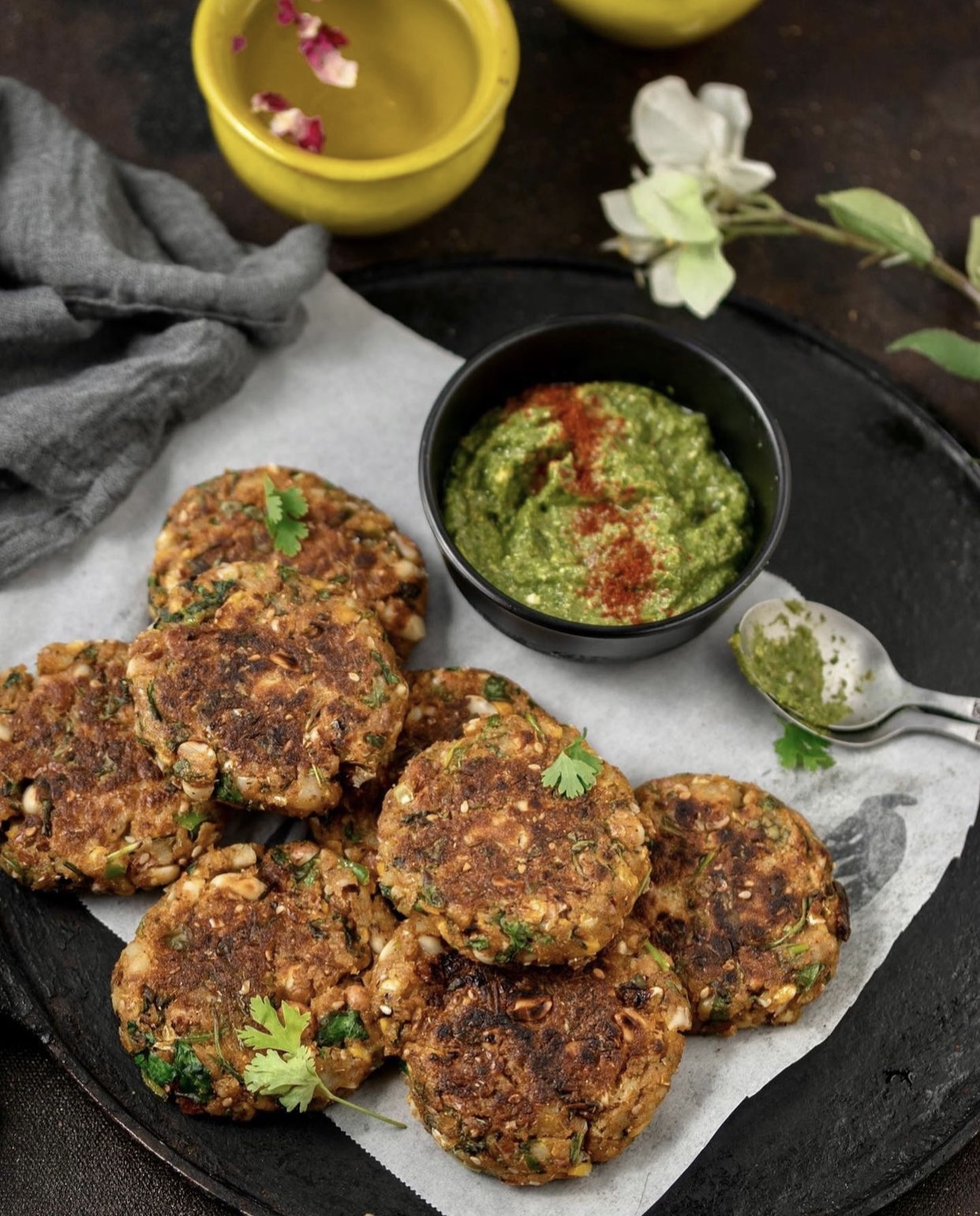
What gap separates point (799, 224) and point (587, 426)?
4.59ft

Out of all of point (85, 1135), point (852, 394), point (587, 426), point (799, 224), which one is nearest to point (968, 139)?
point (799, 224)

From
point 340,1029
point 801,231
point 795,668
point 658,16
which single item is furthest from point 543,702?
point 658,16

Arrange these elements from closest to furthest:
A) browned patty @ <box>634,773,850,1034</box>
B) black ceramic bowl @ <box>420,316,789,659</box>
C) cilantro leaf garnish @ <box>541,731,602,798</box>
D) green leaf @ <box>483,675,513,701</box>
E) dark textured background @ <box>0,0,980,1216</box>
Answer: cilantro leaf garnish @ <box>541,731,602,798</box>, browned patty @ <box>634,773,850,1034</box>, black ceramic bowl @ <box>420,316,789,659</box>, green leaf @ <box>483,675,513,701</box>, dark textured background @ <box>0,0,980,1216</box>

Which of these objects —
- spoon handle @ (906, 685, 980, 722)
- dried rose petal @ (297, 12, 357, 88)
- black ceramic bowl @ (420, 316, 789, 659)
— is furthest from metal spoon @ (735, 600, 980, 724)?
dried rose petal @ (297, 12, 357, 88)

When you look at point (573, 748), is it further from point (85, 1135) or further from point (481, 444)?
point (85, 1135)

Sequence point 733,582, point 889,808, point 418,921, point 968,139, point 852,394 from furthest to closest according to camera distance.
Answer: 1. point 968,139
2. point 852,394
3. point 889,808
4. point 733,582
5. point 418,921

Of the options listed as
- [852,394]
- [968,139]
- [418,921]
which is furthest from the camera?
[968,139]

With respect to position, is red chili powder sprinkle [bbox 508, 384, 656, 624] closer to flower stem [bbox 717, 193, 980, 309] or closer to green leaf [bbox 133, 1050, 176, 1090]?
flower stem [bbox 717, 193, 980, 309]

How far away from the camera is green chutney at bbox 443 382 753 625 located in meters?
3.82

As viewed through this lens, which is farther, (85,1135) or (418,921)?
(85,1135)

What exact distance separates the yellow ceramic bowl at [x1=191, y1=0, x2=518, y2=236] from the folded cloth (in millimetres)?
295

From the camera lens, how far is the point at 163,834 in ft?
11.9

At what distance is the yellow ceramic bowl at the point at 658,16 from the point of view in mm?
4477

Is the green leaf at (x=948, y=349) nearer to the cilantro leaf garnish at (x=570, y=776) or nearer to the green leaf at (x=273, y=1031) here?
the cilantro leaf garnish at (x=570, y=776)
